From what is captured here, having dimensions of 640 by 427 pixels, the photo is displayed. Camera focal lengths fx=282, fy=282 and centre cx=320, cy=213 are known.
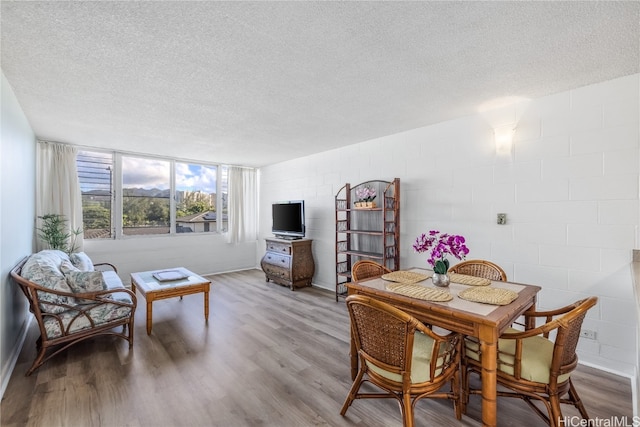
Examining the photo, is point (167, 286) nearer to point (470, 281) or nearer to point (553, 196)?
point (470, 281)

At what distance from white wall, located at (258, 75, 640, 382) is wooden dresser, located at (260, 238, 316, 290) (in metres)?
1.82

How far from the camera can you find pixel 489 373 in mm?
1535

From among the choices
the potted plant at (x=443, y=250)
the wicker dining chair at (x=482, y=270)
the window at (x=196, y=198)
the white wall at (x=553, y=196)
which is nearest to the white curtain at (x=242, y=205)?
the window at (x=196, y=198)

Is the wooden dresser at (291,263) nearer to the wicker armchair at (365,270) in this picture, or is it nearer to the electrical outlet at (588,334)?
the wicker armchair at (365,270)

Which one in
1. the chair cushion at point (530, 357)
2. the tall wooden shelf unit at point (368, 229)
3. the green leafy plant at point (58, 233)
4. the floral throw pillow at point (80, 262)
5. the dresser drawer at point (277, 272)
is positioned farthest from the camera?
the dresser drawer at point (277, 272)

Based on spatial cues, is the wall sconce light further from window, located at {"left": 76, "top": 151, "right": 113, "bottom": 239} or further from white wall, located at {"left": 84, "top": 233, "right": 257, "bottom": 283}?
window, located at {"left": 76, "top": 151, "right": 113, "bottom": 239}

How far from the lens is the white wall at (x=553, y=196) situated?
234 cm

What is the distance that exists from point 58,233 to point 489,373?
5281mm

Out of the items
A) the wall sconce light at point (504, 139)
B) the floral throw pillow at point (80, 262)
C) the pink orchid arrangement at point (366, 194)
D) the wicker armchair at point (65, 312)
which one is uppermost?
the wall sconce light at point (504, 139)

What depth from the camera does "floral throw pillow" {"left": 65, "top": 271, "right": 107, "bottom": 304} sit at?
262 centimetres

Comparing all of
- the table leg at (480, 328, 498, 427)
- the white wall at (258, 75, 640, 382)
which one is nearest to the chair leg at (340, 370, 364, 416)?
the table leg at (480, 328, 498, 427)

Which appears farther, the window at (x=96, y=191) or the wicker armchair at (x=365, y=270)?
the window at (x=96, y=191)

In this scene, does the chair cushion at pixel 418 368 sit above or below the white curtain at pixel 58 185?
below

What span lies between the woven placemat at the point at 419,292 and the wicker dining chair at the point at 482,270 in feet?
2.41
